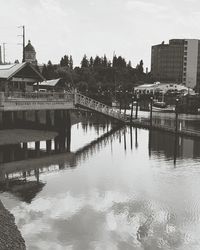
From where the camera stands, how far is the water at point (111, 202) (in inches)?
851

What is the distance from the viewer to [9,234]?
2091 cm

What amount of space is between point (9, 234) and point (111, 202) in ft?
28.9

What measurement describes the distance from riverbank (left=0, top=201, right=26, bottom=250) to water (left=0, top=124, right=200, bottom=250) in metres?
0.50

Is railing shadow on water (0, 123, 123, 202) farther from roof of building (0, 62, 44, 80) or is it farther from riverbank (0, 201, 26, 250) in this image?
roof of building (0, 62, 44, 80)

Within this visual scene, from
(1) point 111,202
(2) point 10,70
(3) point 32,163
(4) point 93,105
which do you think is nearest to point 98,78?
(4) point 93,105

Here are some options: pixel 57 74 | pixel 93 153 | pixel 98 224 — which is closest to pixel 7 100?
pixel 93 153

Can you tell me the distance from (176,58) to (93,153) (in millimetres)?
162329

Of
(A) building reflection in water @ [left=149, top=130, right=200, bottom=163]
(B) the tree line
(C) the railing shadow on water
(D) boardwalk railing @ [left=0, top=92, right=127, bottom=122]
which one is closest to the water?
(C) the railing shadow on water

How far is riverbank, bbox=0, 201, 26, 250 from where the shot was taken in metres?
19.5

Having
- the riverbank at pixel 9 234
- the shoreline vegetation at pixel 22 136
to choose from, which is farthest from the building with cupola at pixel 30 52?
the riverbank at pixel 9 234

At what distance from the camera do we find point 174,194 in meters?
29.5

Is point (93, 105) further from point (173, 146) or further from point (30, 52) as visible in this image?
point (30, 52)

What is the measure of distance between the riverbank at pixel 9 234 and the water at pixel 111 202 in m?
0.50

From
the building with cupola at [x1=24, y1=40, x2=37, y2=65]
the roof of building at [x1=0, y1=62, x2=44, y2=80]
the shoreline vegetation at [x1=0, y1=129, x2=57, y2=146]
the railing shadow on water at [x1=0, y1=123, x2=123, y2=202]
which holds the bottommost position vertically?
the railing shadow on water at [x1=0, y1=123, x2=123, y2=202]
